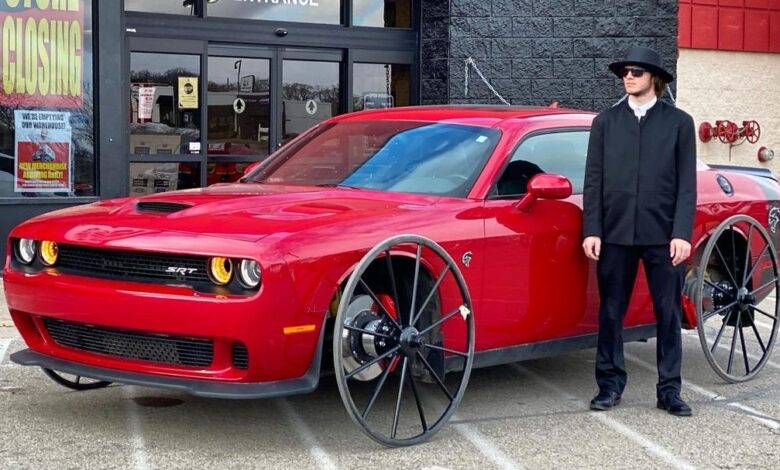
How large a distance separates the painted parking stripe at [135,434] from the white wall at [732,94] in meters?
10.1

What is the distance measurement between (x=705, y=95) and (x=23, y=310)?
37.0 feet

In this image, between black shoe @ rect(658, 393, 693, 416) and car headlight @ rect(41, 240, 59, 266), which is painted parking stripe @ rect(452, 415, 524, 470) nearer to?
black shoe @ rect(658, 393, 693, 416)

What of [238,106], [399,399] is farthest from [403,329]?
[238,106]

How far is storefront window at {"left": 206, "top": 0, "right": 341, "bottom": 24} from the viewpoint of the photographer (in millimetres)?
11695

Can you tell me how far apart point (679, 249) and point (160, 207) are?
2.49m

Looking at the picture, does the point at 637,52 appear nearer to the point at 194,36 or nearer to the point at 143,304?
the point at 143,304

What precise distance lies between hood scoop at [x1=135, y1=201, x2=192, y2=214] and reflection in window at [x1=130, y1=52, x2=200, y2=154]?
613cm

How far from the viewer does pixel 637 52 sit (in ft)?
19.1

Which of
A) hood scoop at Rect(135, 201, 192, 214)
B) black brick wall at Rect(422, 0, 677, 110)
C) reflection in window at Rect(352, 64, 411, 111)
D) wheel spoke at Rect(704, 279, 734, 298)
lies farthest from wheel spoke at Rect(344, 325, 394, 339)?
reflection in window at Rect(352, 64, 411, 111)

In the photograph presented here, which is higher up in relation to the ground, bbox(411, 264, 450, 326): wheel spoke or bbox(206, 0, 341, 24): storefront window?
bbox(206, 0, 341, 24): storefront window

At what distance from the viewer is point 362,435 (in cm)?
529

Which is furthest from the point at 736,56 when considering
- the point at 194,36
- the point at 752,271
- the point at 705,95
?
the point at 752,271

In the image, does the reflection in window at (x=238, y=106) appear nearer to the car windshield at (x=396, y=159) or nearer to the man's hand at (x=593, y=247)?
A: the car windshield at (x=396, y=159)

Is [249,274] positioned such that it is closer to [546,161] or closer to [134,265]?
[134,265]
